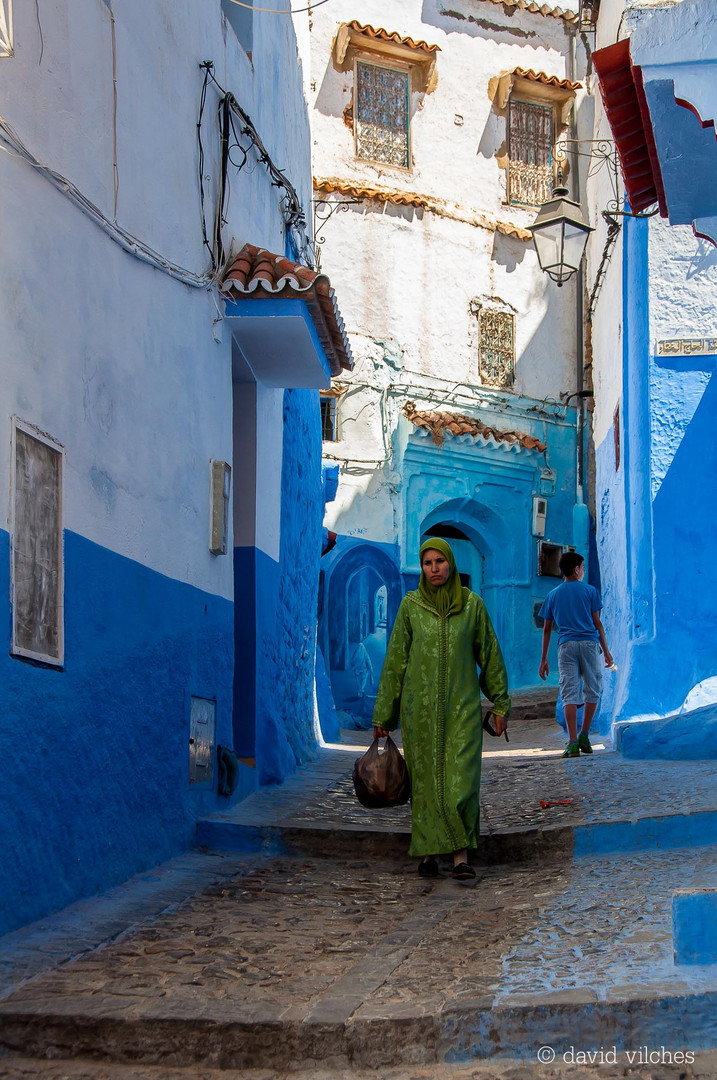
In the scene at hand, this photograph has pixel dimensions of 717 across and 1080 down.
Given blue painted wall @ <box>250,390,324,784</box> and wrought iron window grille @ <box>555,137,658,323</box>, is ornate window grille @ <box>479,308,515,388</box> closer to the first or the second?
wrought iron window grille @ <box>555,137,658,323</box>

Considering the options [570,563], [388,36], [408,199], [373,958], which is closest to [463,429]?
[408,199]

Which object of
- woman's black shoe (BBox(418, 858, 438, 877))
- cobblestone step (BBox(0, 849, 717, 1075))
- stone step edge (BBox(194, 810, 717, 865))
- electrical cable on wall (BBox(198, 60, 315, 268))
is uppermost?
electrical cable on wall (BBox(198, 60, 315, 268))

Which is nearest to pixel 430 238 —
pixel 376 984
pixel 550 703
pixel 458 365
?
pixel 458 365

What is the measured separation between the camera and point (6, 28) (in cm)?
439

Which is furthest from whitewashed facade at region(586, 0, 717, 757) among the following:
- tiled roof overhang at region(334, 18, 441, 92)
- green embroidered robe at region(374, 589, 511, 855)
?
tiled roof overhang at region(334, 18, 441, 92)

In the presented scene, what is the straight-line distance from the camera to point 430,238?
18.6 metres

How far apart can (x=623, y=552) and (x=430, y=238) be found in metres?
8.11

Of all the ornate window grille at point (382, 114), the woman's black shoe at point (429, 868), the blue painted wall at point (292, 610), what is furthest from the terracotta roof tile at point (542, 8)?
the woman's black shoe at point (429, 868)

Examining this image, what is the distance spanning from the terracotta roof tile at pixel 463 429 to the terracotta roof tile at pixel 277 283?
9.78 meters

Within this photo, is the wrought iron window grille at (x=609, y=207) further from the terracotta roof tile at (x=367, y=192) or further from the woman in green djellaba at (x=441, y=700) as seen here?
the woman in green djellaba at (x=441, y=700)

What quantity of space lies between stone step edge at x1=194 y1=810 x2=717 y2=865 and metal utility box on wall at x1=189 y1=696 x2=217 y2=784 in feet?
1.92

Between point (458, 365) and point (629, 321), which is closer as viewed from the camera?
point (629, 321)

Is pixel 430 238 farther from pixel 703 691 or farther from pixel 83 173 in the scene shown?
pixel 83 173

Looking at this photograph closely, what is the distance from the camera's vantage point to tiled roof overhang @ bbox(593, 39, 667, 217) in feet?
20.1
